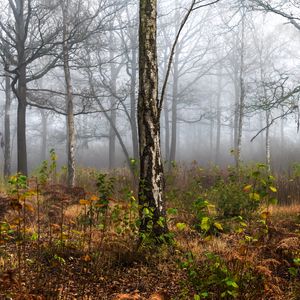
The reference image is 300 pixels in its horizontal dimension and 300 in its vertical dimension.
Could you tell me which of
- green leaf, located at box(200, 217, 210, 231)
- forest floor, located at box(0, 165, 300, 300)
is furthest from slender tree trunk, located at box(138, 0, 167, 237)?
green leaf, located at box(200, 217, 210, 231)

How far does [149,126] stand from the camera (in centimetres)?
482

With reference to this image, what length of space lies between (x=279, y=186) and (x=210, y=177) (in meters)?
2.60

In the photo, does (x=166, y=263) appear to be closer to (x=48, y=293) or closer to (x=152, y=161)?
(x=152, y=161)

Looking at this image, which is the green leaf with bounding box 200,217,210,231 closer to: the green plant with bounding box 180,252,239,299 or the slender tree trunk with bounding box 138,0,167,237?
the green plant with bounding box 180,252,239,299

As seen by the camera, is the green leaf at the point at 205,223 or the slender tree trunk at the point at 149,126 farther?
the slender tree trunk at the point at 149,126

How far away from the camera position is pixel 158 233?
4.83 metres

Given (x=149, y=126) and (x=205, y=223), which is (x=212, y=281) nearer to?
(x=205, y=223)

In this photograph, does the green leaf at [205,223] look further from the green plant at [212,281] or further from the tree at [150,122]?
the tree at [150,122]

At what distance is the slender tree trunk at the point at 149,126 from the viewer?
4.79m

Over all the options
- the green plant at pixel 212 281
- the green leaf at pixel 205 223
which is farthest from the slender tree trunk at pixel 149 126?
the green leaf at pixel 205 223

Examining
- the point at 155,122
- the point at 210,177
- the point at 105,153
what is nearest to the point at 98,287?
the point at 155,122

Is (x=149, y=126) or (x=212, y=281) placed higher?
(x=149, y=126)

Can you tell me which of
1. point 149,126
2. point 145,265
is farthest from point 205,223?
point 149,126

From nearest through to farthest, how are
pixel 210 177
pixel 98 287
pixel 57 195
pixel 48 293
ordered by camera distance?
pixel 48 293, pixel 98 287, pixel 57 195, pixel 210 177
